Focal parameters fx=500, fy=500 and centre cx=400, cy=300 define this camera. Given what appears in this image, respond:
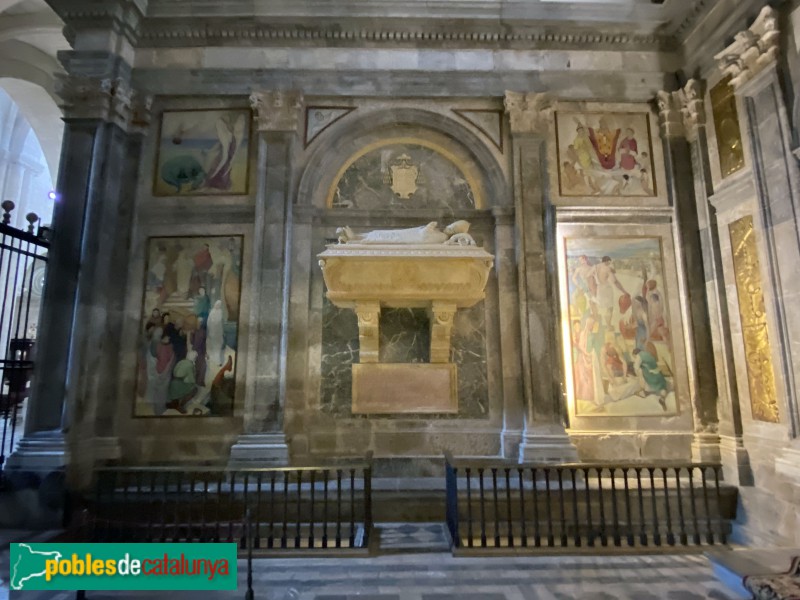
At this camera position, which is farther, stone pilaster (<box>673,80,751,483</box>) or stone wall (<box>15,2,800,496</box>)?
stone wall (<box>15,2,800,496</box>)

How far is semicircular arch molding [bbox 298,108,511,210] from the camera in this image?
6.78 meters

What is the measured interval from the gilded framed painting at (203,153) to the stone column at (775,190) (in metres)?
6.07

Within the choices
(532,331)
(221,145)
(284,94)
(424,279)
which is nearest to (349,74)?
(284,94)

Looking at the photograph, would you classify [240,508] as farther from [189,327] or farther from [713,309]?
[713,309]

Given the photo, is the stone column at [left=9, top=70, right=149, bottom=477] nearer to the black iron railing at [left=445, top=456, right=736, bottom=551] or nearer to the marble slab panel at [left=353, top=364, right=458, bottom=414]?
the marble slab panel at [left=353, top=364, right=458, bottom=414]

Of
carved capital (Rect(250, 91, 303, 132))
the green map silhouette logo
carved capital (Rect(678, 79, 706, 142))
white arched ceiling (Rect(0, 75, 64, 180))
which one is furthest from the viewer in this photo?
white arched ceiling (Rect(0, 75, 64, 180))

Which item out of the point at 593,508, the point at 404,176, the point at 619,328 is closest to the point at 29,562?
the point at 593,508

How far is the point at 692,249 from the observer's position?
6.46m

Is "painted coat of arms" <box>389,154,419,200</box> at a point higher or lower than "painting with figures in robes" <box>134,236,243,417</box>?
higher

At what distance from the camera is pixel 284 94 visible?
6707 mm

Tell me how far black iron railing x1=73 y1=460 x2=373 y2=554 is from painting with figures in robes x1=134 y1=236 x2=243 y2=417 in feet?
3.27

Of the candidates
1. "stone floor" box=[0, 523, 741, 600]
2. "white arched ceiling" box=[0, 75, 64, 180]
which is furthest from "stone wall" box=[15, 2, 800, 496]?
"white arched ceiling" box=[0, 75, 64, 180]
